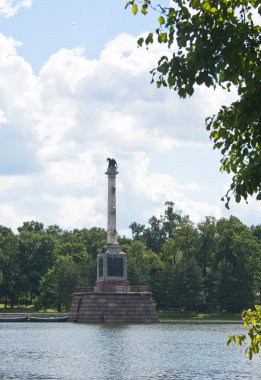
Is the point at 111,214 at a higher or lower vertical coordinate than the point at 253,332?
higher

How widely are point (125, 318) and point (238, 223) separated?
42.0m

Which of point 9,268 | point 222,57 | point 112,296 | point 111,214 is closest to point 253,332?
point 222,57

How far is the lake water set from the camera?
3045cm

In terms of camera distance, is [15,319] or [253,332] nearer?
[253,332]

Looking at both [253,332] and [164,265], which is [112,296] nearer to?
[164,265]

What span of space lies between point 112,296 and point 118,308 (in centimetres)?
135

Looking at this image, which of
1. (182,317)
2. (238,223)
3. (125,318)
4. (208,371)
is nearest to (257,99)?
(208,371)

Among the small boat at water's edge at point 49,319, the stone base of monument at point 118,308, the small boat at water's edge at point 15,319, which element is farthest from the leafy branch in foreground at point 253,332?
the small boat at water's edge at point 15,319

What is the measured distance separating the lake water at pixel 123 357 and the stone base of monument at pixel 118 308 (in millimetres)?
15769

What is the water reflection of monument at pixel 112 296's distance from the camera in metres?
73.2

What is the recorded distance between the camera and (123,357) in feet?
126

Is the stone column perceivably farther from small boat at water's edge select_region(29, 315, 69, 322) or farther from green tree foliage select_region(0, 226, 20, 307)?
green tree foliage select_region(0, 226, 20, 307)

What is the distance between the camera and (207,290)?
3900 inches

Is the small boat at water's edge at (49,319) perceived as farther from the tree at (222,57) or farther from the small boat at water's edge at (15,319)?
the tree at (222,57)
